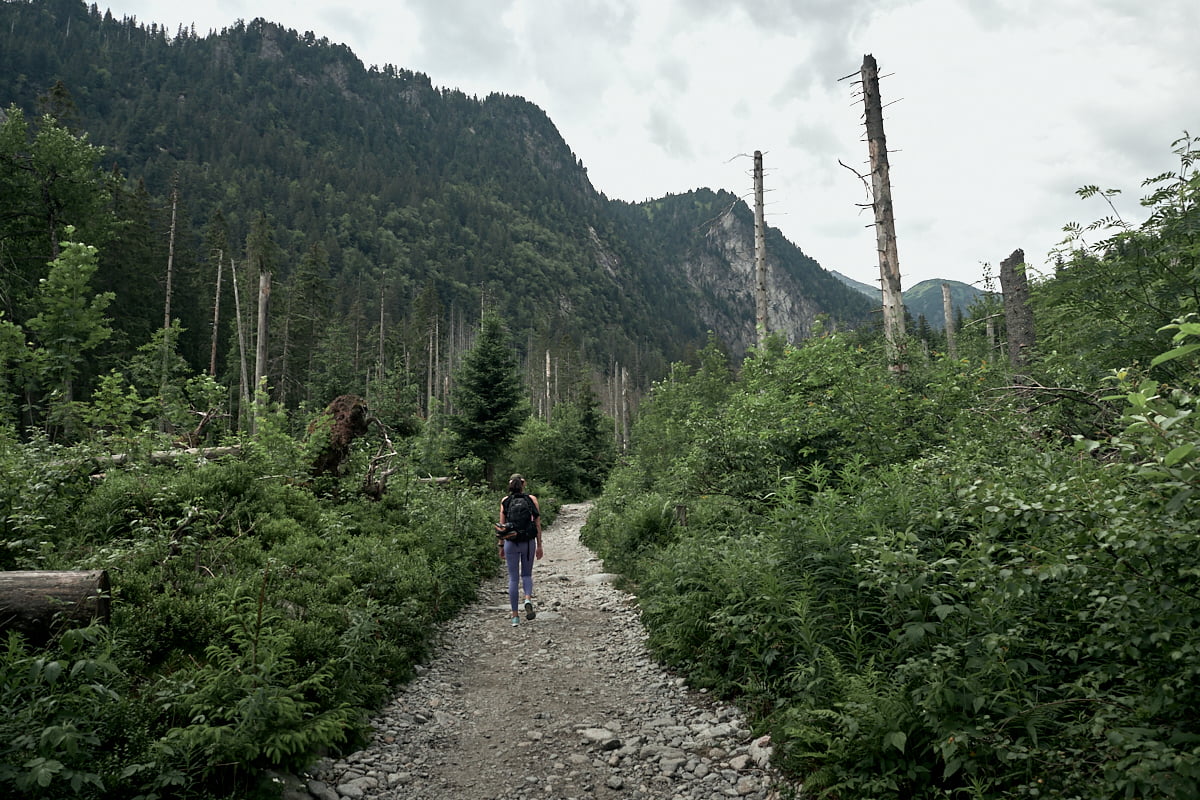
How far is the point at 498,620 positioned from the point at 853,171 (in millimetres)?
9846

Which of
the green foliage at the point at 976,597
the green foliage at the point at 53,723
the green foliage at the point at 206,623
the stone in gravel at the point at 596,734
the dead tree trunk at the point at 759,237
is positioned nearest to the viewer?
the green foliage at the point at 976,597

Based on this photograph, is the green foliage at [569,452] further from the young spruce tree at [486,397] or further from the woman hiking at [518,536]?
the woman hiking at [518,536]

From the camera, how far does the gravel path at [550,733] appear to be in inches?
158

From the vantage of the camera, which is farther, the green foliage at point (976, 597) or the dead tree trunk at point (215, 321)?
the dead tree trunk at point (215, 321)

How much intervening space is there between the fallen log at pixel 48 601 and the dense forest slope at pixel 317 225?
16.1m

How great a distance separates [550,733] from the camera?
4.86 m

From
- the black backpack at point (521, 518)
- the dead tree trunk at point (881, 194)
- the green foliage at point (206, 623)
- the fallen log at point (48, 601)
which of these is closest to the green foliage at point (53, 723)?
the green foliage at point (206, 623)

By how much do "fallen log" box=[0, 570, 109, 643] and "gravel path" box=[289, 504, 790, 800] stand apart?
2.04 meters

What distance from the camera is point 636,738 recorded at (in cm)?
473

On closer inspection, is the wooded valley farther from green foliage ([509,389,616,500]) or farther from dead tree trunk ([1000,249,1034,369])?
green foliage ([509,389,616,500])

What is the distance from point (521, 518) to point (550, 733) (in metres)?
3.68

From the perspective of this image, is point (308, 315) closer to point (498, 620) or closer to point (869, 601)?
point (498, 620)

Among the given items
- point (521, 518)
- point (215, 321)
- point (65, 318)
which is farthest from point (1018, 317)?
point (215, 321)

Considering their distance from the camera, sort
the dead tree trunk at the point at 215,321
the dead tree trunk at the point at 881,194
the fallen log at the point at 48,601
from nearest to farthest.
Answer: the fallen log at the point at 48,601
the dead tree trunk at the point at 881,194
the dead tree trunk at the point at 215,321
